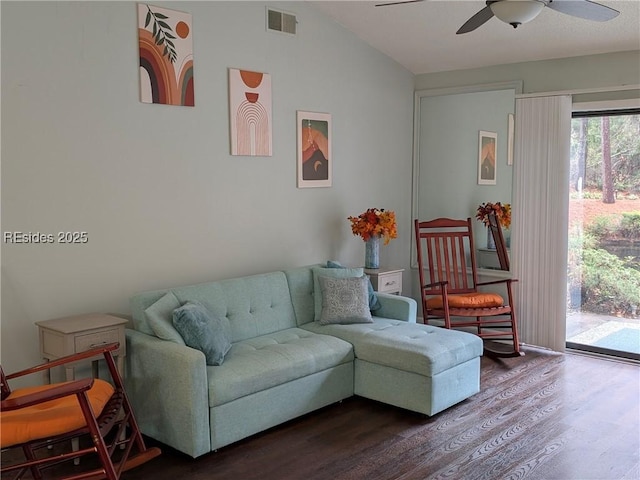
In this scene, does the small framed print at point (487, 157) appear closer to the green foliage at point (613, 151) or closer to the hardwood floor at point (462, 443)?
the green foliage at point (613, 151)

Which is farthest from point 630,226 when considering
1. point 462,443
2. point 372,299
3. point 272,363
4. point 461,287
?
point 272,363

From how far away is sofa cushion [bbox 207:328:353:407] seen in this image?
3412 mm

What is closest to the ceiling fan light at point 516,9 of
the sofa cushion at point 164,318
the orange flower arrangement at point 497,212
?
the sofa cushion at point 164,318

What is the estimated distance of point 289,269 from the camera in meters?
4.78

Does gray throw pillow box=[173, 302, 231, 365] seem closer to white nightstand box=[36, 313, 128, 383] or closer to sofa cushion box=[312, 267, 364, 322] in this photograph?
white nightstand box=[36, 313, 128, 383]

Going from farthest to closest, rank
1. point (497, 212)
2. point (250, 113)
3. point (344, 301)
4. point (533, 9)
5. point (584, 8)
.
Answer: point (497, 212)
point (250, 113)
point (344, 301)
point (584, 8)
point (533, 9)

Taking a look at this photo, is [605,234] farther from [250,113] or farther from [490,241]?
[250,113]

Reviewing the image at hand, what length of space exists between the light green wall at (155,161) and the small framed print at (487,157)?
0.91m

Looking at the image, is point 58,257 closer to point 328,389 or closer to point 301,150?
point 328,389

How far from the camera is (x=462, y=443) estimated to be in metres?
3.57

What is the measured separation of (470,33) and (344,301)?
2.36 meters

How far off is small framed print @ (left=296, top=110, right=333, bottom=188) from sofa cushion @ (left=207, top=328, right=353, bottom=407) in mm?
1380

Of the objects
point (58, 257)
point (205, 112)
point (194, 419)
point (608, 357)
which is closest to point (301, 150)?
point (205, 112)

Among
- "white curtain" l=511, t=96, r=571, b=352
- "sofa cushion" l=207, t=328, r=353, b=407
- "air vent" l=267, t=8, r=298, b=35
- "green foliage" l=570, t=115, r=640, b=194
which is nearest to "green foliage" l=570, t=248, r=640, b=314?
"white curtain" l=511, t=96, r=571, b=352
